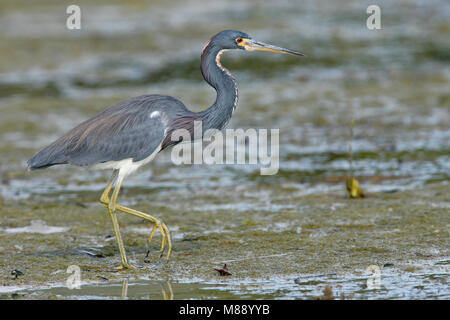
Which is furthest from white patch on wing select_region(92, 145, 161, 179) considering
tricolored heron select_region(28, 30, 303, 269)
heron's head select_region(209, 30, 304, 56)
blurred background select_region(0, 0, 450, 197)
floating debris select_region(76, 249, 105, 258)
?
blurred background select_region(0, 0, 450, 197)

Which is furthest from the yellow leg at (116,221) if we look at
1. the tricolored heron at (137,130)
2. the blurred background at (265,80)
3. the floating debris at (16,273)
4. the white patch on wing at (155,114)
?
the blurred background at (265,80)

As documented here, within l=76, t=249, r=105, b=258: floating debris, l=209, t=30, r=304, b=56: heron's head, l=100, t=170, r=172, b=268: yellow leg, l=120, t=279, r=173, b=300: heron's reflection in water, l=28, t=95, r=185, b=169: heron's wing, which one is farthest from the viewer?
l=209, t=30, r=304, b=56: heron's head

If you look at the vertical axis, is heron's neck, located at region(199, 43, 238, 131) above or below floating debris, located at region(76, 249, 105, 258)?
above

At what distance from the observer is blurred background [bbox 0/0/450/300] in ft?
29.5

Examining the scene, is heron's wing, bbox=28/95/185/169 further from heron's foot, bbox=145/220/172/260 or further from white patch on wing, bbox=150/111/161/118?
heron's foot, bbox=145/220/172/260

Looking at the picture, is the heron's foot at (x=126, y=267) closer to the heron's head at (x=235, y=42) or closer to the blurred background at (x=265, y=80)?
the heron's head at (x=235, y=42)

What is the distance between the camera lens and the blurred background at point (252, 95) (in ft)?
29.5

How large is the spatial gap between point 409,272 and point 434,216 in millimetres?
1738

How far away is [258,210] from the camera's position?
27.6 ft

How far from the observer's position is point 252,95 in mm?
14609

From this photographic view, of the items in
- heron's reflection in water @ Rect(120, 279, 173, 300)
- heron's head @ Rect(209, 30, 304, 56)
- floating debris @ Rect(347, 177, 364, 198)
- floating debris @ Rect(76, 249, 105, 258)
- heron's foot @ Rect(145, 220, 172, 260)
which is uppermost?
heron's head @ Rect(209, 30, 304, 56)

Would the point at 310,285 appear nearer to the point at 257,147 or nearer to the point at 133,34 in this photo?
the point at 257,147

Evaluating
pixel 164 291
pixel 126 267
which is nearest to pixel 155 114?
pixel 126 267

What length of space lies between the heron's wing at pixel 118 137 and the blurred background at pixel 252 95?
1.06 metres
